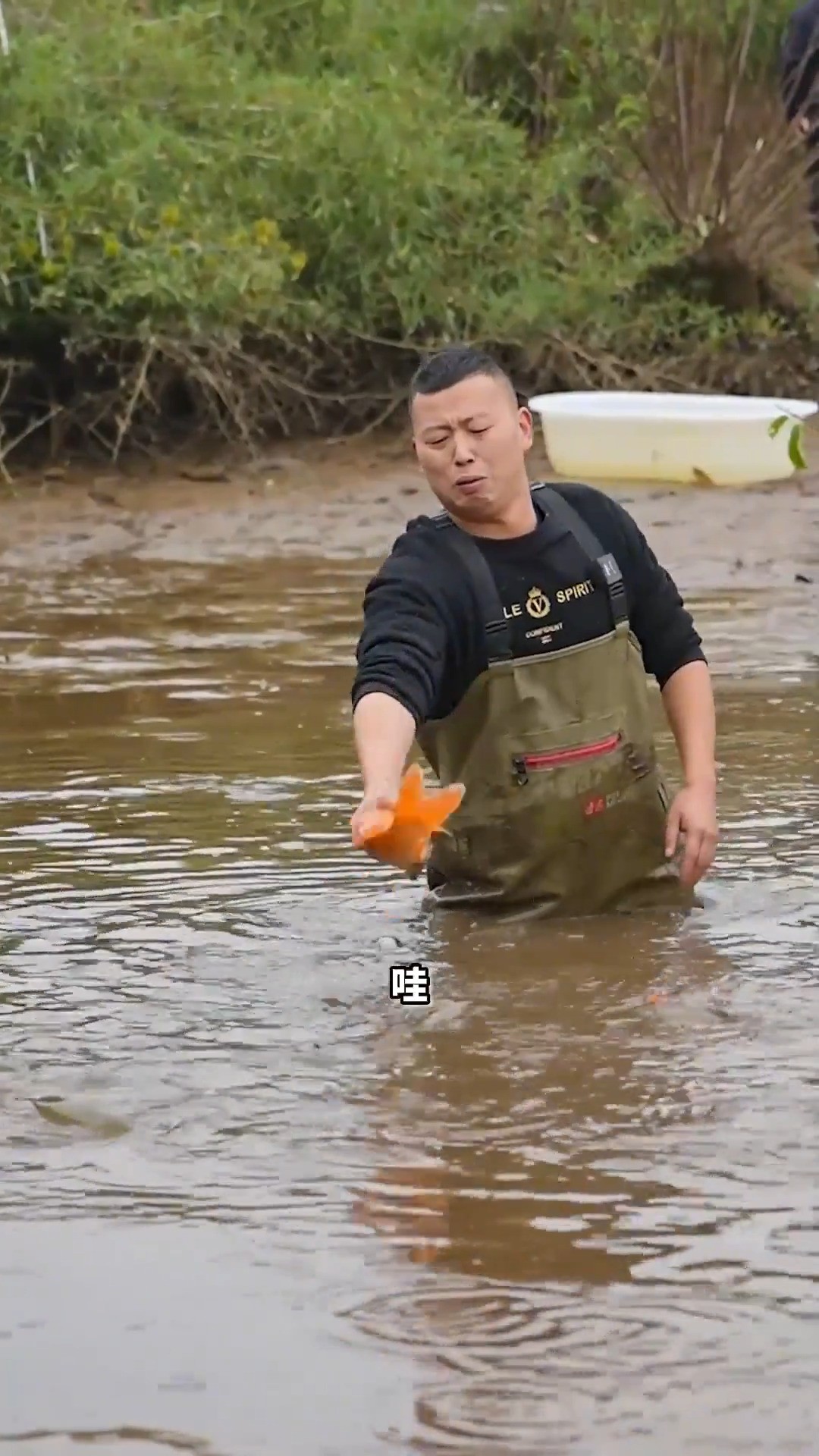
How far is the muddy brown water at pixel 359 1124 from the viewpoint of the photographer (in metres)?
2.67

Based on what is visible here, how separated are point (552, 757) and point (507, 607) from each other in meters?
0.27

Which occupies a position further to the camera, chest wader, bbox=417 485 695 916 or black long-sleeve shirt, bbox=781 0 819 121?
black long-sleeve shirt, bbox=781 0 819 121

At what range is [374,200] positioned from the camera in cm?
1092

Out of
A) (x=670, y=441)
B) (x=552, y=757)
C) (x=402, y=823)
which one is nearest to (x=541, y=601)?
(x=552, y=757)

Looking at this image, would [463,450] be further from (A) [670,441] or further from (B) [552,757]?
(A) [670,441]

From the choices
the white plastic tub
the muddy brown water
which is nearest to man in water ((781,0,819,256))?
the white plastic tub

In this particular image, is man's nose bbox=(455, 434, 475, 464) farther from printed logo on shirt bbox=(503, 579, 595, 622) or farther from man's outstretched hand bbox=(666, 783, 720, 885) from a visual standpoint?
man's outstretched hand bbox=(666, 783, 720, 885)

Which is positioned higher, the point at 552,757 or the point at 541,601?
the point at 541,601

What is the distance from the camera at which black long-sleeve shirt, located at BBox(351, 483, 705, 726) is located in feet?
13.5

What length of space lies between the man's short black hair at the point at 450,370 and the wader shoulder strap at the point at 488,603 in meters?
0.26

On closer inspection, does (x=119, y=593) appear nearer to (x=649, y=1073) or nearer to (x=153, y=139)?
(x=153, y=139)

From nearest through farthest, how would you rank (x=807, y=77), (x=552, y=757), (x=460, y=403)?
(x=460, y=403) < (x=552, y=757) < (x=807, y=77)

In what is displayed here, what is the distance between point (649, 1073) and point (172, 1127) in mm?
692

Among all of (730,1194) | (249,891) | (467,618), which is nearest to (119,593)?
(249,891)
